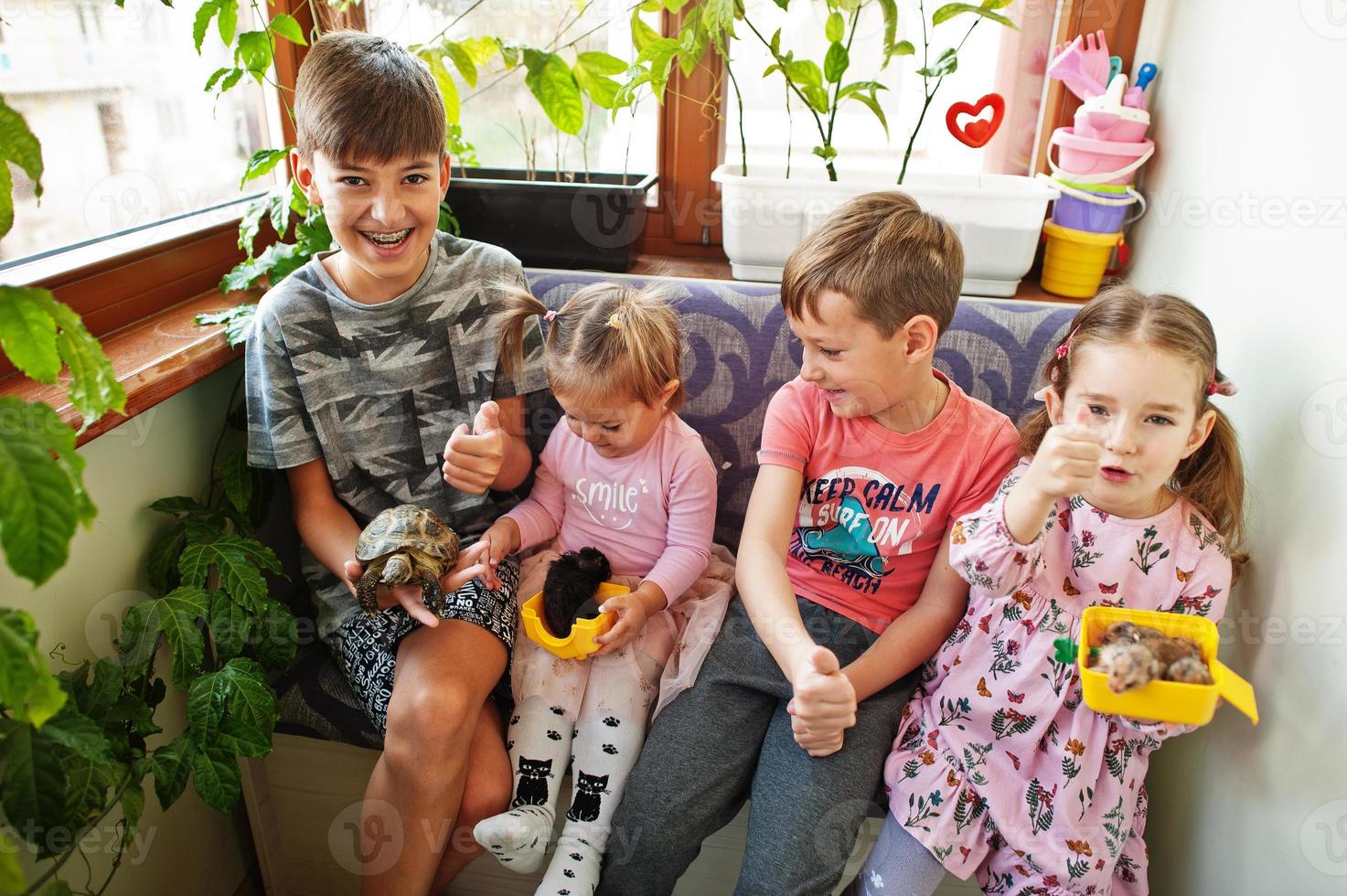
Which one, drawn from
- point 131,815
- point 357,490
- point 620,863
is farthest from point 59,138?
point 620,863

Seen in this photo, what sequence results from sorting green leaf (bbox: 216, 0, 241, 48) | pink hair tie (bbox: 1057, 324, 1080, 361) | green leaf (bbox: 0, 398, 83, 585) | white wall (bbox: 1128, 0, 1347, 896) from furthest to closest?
1. green leaf (bbox: 216, 0, 241, 48)
2. pink hair tie (bbox: 1057, 324, 1080, 361)
3. white wall (bbox: 1128, 0, 1347, 896)
4. green leaf (bbox: 0, 398, 83, 585)

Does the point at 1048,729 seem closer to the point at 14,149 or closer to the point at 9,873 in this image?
the point at 9,873

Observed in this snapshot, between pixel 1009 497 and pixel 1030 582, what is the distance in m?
0.17

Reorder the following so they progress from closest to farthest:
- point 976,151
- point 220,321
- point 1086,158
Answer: point 220,321 < point 1086,158 < point 976,151

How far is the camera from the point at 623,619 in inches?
51.1

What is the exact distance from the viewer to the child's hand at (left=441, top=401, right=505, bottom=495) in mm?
1258

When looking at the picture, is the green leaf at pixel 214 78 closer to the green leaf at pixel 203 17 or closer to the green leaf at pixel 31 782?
the green leaf at pixel 203 17

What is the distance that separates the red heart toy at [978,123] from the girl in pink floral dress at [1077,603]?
2.05 feet

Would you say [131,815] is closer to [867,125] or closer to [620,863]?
[620,863]

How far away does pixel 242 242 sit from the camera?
5.17 ft

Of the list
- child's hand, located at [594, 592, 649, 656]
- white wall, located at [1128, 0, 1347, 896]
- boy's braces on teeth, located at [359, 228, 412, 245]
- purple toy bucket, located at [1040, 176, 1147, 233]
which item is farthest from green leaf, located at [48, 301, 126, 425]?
purple toy bucket, located at [1040, 176, 1147, 233]

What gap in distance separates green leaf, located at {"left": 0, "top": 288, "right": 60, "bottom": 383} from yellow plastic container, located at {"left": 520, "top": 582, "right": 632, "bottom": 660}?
2.23 feet

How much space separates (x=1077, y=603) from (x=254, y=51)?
4.88ft

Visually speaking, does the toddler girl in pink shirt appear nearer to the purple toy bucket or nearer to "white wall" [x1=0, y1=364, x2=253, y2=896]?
"white wall" [x1=0, y1=364, x2=253, y2=896]
